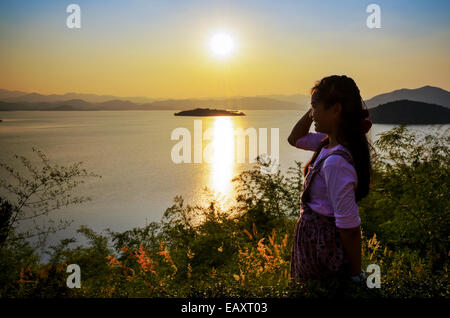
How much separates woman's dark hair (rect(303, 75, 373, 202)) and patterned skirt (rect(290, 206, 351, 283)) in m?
0.34

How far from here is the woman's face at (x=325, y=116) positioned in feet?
6.86

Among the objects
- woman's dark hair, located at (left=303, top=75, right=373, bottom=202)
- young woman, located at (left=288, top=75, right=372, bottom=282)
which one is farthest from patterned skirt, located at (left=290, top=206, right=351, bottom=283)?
woman's dark hair, located at (left=303, top=75, right=373, bottom=202)

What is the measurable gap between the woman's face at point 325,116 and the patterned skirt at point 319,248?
1.84 feet

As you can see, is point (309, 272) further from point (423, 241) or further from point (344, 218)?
point (423, 241)

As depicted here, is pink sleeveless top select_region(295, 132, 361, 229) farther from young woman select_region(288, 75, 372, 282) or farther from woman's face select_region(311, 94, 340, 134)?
woman's face select_region(311, 94, 340, 134)

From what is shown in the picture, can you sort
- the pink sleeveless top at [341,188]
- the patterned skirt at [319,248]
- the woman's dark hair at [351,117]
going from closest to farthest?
the pink sleeveless top at [341,188]
the woman's dark hair at [351,117]
the patterned skirt at [319,248]

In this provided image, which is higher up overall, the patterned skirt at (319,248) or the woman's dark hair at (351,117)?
the woman's dark hair at (351,117)

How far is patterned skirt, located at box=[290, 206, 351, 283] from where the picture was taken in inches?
86.3

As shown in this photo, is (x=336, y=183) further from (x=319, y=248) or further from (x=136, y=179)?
(x=136, y=179)

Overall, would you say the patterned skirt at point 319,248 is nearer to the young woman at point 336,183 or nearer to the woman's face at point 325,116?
the young woman at point 336,183

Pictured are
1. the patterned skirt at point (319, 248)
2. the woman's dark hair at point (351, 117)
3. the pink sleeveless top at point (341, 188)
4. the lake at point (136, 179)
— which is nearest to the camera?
the pink sleeveless top at point (341, 188)

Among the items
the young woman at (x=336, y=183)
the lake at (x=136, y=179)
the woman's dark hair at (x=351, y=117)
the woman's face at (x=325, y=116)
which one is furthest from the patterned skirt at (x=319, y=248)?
the lake at (x=136, y=179)

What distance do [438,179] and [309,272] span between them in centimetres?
458

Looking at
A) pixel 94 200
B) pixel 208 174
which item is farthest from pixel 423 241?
pixel 208 174
